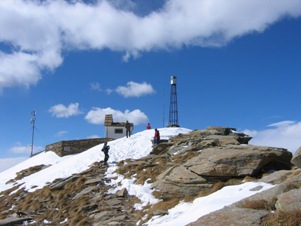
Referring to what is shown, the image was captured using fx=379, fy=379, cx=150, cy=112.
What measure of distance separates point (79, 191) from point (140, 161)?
526 centimetres

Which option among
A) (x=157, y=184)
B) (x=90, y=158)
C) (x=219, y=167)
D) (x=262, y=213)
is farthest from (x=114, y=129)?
(x=262, y=213)

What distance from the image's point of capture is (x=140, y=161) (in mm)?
26719

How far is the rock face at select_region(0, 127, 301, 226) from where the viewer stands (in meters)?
17.2

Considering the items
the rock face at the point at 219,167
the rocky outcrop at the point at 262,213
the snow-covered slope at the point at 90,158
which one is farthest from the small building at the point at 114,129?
the rocky outcrop at the point at 262,213

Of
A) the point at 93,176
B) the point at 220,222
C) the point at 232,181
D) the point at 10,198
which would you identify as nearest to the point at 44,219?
the point at 93,176

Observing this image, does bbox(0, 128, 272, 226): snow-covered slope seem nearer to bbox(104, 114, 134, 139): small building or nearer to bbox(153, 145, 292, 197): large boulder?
bbox(153, 145, 292, 197): large boulder

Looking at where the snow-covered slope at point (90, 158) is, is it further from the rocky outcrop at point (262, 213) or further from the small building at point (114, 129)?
the rocky outcrop at point (262, 213)

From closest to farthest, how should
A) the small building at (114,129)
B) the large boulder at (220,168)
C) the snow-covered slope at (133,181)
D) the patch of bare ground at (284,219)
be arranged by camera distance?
the patch of bare ground at (284,219), the snow-covered slope at (133,181), the large boulder at (220,168), the small building at (114,129)

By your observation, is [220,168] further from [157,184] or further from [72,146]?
[72,146]

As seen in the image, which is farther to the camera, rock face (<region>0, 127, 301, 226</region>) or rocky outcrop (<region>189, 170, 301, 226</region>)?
rock face (<region>0, 127, 301, 226</region>)

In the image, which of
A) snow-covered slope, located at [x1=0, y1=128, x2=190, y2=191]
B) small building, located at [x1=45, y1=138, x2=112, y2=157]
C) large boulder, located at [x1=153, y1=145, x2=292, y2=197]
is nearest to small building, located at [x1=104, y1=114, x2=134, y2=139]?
small building, located at [x1=45, y1=138, x2=112, y2=157]

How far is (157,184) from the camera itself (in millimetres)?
20000

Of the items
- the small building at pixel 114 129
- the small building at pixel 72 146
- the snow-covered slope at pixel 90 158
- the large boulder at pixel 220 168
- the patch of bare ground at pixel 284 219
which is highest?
the small building at pixel 114 129

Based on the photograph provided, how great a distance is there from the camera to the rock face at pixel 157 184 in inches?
675
